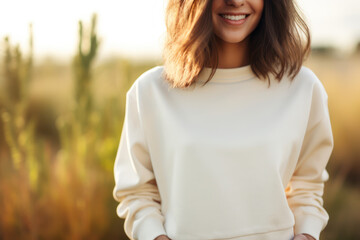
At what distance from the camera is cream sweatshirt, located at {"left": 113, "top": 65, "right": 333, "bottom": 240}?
131 centimetres

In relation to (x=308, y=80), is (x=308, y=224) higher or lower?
lower

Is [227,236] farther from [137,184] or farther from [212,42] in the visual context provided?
[212,42]

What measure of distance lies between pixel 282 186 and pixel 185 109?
40 cm

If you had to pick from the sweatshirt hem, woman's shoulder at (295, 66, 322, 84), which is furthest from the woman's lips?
the sweatshirt hem

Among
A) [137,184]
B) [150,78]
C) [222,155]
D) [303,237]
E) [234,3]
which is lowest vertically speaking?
[303,237]

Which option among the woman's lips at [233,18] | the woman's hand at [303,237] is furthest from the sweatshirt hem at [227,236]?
the woman's lips at [233,18]

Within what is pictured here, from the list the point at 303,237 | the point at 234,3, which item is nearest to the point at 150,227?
the point at 303,237

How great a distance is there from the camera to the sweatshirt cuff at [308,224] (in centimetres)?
144

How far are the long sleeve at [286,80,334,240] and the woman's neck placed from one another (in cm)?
27

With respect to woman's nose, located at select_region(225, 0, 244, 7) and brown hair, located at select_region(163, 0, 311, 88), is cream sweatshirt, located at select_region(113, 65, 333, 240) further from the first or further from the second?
woman's nose, located at select_region(225, 0, 244, 7)

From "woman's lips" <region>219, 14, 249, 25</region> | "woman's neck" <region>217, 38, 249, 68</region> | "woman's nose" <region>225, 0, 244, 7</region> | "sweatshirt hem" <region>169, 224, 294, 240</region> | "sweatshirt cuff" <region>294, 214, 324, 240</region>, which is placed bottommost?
"sweatshirt cuff" <region>294, 214, 324, 240</region>

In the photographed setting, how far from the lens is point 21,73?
225cm

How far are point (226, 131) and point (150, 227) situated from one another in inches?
15.8

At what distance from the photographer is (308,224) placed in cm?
145
